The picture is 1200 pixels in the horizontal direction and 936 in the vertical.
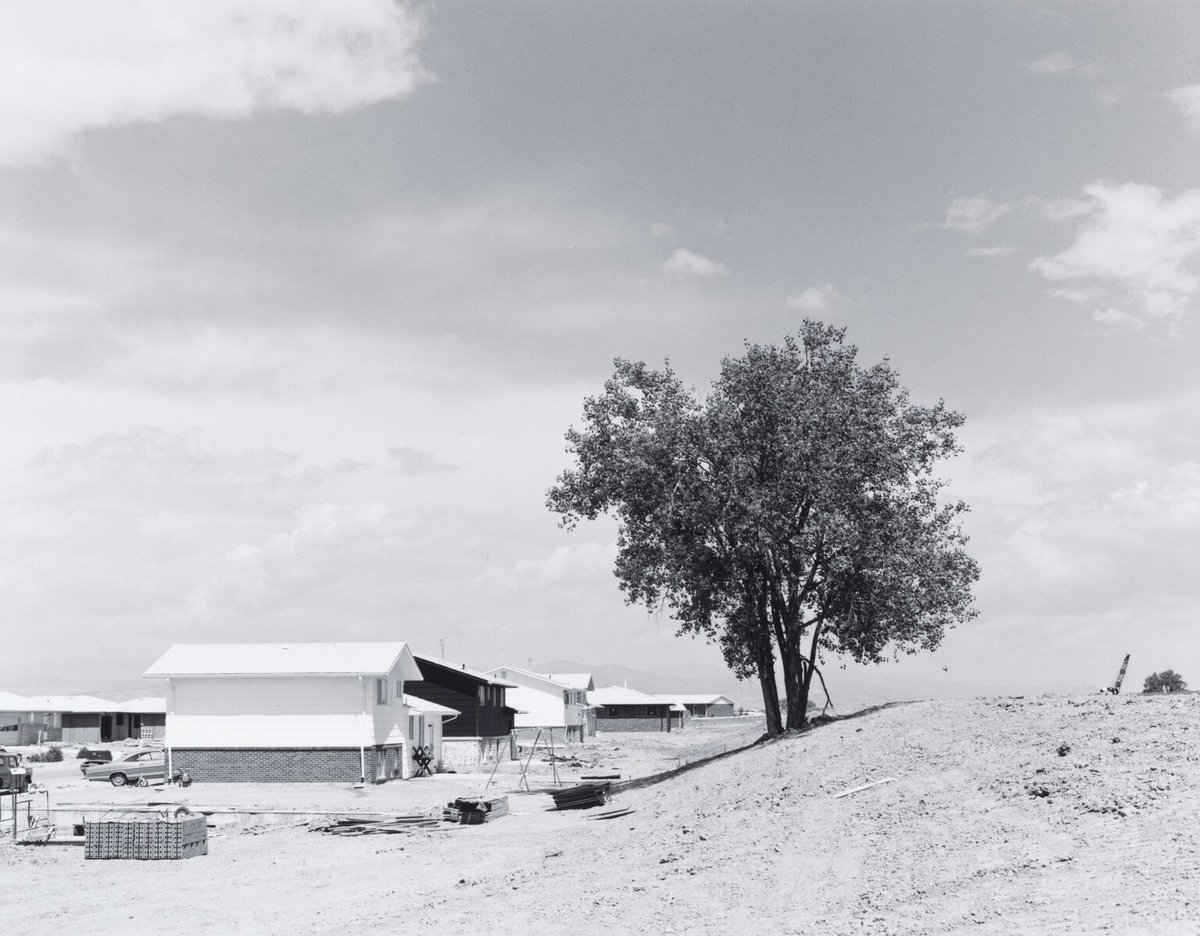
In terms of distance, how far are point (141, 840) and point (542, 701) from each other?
216 feet

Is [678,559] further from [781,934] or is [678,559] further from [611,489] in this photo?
[781,934]

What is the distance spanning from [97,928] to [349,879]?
18.3 feet

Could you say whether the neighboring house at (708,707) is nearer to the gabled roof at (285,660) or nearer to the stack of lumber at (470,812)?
the gabled roof at (285,660)

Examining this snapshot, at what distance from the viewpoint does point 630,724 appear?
118500 mm

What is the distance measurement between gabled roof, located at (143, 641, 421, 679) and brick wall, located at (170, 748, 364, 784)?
10.4ft

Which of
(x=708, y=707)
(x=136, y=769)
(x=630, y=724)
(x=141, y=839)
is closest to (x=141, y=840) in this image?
(x=141, y=839)

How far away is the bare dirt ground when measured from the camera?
17.5 metres

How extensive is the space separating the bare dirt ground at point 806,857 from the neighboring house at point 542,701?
190 ft

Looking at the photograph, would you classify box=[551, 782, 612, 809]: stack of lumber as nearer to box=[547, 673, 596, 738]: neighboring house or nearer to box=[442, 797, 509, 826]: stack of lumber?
box=[442, 797, 509, 826]: stack of lumber

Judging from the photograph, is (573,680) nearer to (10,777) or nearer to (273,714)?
(273,714)

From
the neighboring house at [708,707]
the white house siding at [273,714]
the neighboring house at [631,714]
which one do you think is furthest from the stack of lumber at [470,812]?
the neighboring house at [708,707]

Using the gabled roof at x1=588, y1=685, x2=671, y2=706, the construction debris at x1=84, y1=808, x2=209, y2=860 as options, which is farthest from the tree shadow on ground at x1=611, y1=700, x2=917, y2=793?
the gabled roof at x1=588, y1=685, x2=671, y2=706

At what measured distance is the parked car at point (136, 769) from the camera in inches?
1965

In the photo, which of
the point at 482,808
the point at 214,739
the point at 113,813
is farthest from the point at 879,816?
the point at 214,739
